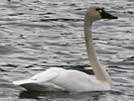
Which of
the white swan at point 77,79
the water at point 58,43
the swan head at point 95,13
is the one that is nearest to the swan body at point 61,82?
the white swan at point 77,79

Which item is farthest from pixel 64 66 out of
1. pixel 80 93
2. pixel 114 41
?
pixel 114 41

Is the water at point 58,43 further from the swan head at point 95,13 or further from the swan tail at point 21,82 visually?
the swan head at point 95,13

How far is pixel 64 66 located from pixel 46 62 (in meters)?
0.45

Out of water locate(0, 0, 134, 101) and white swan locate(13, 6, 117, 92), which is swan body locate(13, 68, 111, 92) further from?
water locate(0, 0, 134, 101)

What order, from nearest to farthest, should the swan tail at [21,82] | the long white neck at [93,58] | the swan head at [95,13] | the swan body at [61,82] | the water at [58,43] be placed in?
the swan tail at [21,82], the swan body at [61,82], the water at [58,43], the long white neck at [93,58], the swan head at [95,13]

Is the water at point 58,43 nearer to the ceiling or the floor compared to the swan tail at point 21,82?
nearer to the floor

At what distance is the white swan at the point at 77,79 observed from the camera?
12227 millimetres

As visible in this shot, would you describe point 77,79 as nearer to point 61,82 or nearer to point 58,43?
point 61,82

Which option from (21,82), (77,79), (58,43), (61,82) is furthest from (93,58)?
(58,43)

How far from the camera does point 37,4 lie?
68.0 ft

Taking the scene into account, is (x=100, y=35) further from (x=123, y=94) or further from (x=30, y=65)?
(x=123, y=94)

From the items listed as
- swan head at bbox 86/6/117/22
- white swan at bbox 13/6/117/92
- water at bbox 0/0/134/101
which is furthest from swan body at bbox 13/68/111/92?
swan head at bbox 86/6/117/22

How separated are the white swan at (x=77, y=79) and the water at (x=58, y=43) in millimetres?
136

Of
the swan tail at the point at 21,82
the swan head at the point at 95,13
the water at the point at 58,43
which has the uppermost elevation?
the swan head at the point at 95,13
